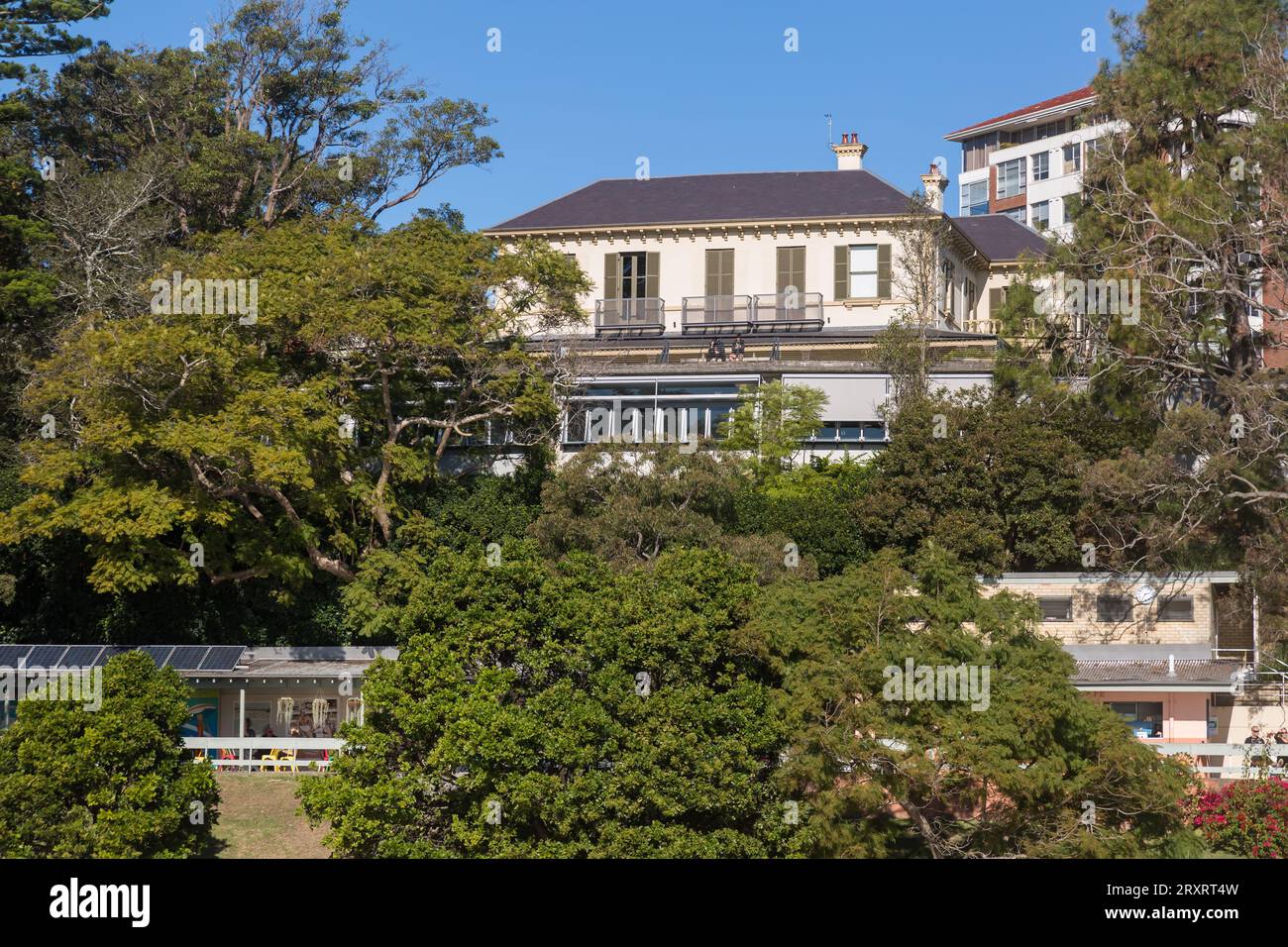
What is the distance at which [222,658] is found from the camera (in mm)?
33906

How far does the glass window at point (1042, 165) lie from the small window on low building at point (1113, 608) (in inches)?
2220

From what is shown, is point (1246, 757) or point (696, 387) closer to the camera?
point (1246, 757)

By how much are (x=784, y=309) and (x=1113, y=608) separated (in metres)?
18.9

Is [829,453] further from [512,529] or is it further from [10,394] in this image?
[10,394]

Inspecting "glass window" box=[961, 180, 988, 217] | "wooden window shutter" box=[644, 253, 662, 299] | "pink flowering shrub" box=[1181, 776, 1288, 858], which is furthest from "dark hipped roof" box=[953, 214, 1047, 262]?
"pink flowering shrub" box=[1181, 776, 1288, 858]

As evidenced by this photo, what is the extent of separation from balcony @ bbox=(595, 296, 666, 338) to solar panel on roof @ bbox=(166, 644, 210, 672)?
72.0 feet

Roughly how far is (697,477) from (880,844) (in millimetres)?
12592

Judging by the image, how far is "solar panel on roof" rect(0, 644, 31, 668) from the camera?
32688mm

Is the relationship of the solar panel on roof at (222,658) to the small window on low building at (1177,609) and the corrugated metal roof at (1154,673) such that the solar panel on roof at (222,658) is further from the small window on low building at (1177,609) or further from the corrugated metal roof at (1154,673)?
the small window on low building at (1177,609)

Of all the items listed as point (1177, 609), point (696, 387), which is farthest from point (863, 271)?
point (1177, 609)

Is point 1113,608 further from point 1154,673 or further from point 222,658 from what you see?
point 222,658

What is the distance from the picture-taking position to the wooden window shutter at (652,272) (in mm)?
52969

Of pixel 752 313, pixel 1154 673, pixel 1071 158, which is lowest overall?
pixel 1154 673

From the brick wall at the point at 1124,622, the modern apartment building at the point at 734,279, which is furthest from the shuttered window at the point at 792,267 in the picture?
the brick wall at the point at 1124,622
